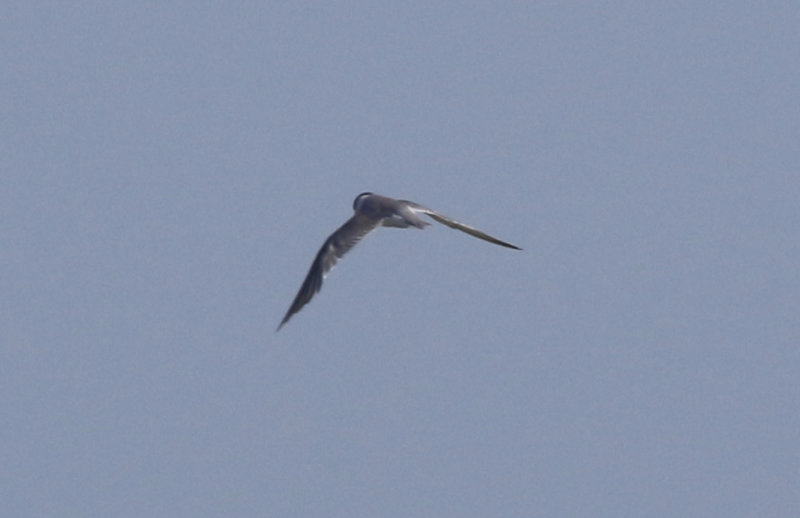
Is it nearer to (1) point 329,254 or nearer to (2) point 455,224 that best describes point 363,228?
(1) point 329,254

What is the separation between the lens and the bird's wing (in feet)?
68.0

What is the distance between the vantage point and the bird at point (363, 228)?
20484 millimetres

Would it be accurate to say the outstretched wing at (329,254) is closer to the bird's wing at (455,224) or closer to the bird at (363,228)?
the bird at (363,228)

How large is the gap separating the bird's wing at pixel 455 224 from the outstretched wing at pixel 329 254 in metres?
0.78

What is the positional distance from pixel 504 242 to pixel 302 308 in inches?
136

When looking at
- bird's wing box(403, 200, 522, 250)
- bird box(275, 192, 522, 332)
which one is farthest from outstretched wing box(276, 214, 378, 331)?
bird's wing box(403, 200, 522, 250)

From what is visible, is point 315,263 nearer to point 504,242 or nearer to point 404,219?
point 404,219

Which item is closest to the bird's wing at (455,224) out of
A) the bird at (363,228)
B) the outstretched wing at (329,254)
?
the bird at (363,228)

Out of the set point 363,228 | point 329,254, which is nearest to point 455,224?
point 363,228

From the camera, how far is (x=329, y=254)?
20.7 m

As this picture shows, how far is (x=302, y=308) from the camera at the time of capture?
67.0 ft

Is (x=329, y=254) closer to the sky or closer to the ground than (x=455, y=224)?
closer to the ground

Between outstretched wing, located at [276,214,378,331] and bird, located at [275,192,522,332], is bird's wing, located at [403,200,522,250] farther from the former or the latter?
outstretched wing, located at [276,214,378,331]

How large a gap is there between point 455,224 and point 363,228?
154 cm
